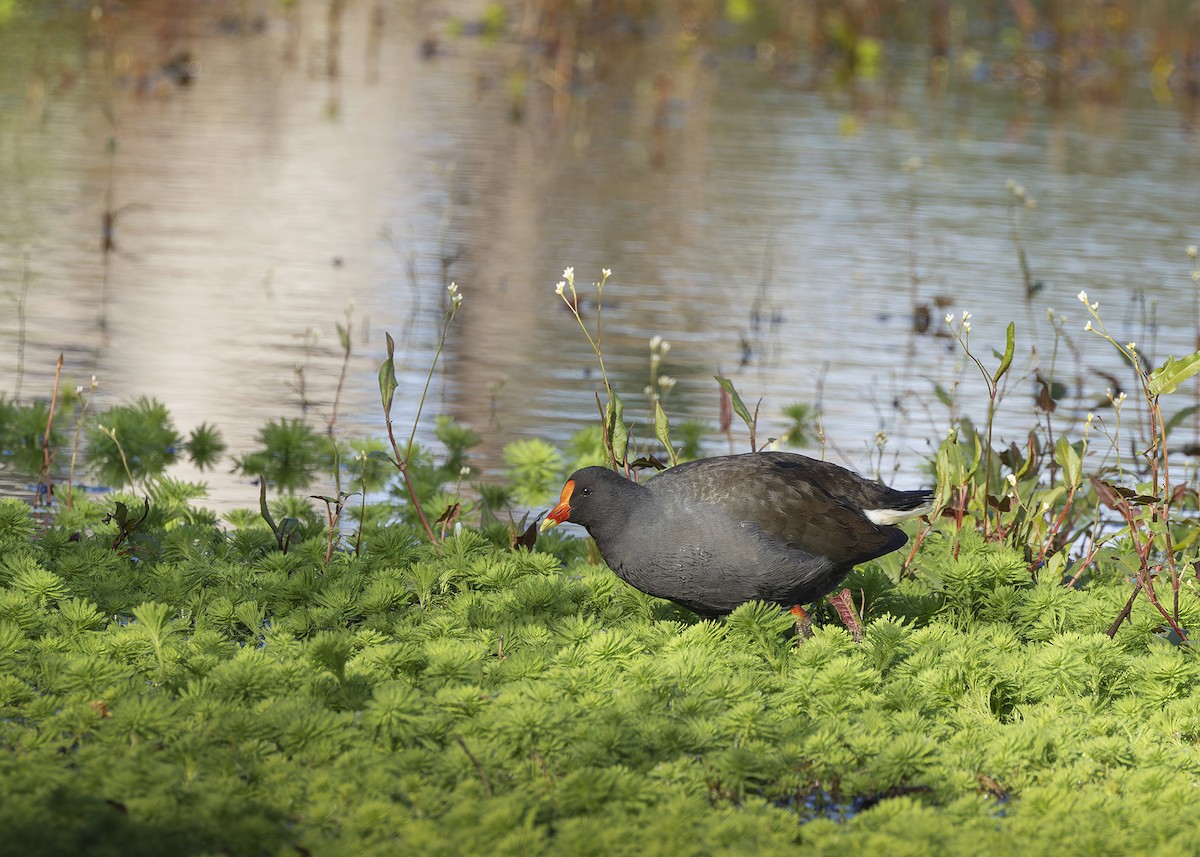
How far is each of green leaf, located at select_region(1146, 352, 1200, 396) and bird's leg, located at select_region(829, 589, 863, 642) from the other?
4.31 ft

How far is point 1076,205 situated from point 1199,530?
1093 cm

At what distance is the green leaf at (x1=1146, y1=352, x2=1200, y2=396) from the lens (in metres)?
5.60

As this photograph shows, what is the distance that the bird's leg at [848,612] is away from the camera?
19.3ft

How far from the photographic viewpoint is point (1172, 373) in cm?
566

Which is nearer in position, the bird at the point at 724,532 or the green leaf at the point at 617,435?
the bird at the point at 724,532

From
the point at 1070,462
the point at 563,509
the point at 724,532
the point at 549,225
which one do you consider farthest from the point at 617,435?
the point at 549,225

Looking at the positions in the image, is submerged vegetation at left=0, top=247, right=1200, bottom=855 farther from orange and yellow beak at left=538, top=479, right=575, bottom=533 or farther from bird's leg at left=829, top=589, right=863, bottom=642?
orange and yellow beak at left=538, top=479, right=575, bottom=533

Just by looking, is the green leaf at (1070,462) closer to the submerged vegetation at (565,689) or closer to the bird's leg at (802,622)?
the submerged vegetation at (565,689)

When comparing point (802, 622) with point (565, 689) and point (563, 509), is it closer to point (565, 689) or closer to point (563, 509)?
point (563, 509)

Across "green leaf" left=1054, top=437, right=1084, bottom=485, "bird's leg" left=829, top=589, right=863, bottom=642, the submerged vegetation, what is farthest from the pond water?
"bird's leg" left=829, top=589, right=863, bottom=642

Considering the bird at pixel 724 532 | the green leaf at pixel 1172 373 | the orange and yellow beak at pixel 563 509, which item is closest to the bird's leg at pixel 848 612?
the bird at pixel 724 532

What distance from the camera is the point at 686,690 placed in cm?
504

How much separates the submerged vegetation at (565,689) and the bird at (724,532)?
0.18 m

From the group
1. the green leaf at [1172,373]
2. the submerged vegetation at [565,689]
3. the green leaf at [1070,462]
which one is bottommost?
the submerged vegetation at [565,689]
